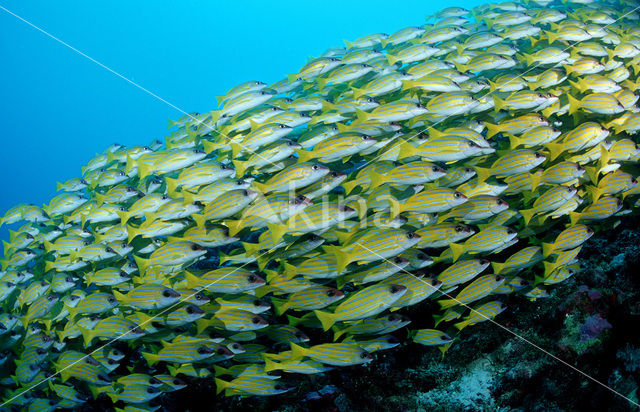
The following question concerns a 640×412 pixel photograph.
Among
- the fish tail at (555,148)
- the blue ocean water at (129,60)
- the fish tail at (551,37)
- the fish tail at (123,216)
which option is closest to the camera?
the fish tail at (555,148)

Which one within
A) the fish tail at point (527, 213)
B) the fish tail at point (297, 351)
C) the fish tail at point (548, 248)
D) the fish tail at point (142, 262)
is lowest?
the fish tail at point (297, 351)

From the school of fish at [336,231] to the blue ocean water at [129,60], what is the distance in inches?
3004

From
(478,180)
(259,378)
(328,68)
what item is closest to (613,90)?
(478,180)

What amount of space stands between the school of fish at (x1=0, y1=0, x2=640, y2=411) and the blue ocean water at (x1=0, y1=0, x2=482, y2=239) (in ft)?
250

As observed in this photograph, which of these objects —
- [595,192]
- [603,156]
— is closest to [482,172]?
[595,192]

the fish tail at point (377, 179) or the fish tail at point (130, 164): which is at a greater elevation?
the fish tail at point (130, 164)

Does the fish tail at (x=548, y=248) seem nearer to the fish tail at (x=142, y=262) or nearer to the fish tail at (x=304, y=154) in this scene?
the fish tail at (x=304, y=154)

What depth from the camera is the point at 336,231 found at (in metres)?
3.68

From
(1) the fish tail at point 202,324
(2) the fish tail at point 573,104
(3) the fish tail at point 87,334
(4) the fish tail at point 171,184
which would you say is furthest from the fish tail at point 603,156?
(3) the fish tail at point 87,334

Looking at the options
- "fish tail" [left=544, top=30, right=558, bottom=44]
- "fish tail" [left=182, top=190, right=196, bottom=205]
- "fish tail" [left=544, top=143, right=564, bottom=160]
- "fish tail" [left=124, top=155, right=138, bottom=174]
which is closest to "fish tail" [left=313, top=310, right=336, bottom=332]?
"fish tail" [left=182, top=190, right=196, bottom=205]

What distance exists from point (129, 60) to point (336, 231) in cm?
11737

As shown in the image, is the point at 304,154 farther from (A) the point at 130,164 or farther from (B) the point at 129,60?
(B) the point at 129,60

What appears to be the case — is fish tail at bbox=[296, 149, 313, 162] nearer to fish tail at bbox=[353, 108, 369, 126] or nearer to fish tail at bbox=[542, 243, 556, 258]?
fish tail at bbox=[353, 108, 369, 126]

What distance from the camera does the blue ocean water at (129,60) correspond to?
8119cm
